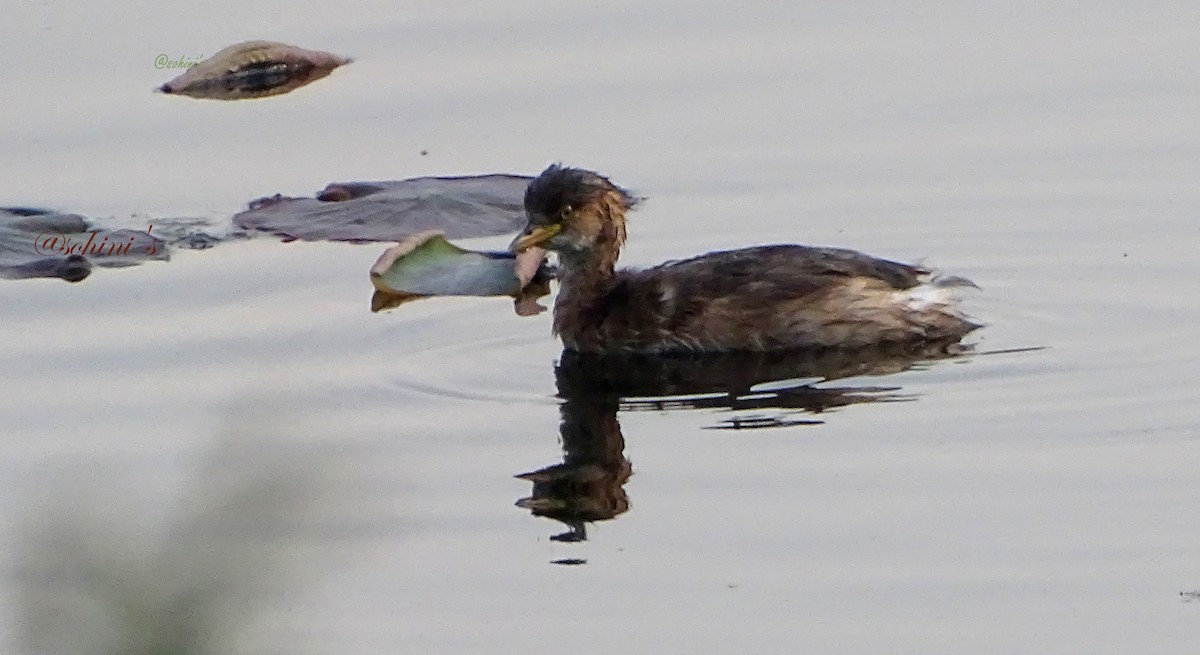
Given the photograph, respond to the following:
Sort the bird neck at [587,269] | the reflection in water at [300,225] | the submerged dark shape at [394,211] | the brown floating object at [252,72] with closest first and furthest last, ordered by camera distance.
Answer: the bird neck at [587,269], the reflection in water at [300,225], the submerged dark shape at [394,211], the brown floating object at [252,72]

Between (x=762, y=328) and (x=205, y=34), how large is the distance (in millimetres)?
6225

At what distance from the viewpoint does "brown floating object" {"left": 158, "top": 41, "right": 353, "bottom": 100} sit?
14.3 meters

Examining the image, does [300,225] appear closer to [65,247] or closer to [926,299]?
[65,247]

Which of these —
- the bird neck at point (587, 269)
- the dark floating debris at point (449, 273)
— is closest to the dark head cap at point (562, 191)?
the bird neck at point (587, 269)

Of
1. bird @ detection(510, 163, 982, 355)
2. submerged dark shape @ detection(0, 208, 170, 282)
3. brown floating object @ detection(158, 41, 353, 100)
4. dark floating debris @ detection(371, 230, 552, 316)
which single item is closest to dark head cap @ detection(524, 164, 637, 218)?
bird @ detection(510, 163, 982, 355)

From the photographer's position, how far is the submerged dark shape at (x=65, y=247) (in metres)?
11.4

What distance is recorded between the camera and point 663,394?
9.73m

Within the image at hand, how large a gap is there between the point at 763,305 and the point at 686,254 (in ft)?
4.35

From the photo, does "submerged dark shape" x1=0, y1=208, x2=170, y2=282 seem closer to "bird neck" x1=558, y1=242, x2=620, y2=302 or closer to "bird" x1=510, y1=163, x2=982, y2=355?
"bird neck" x1=558, y1=242, x2=620, y2=302

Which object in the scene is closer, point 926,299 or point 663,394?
point 663,394

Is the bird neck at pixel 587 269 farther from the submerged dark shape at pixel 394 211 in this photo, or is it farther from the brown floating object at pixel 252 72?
the brown floating object at pixel 252 72

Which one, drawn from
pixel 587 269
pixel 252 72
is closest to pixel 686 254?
pixel 587 269

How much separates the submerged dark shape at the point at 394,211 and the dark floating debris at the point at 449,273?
0.40m

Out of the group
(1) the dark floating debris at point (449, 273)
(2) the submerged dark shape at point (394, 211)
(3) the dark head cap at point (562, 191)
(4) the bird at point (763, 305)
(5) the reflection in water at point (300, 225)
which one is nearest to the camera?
(4) the bird at point (763, 305)
